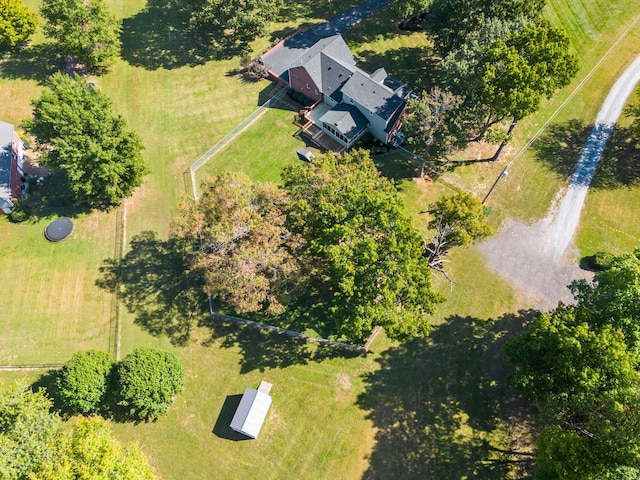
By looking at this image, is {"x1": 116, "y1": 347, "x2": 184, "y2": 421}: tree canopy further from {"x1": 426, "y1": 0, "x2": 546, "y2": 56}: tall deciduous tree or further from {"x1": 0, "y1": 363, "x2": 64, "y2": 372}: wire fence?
{"x1": 426, "y1": 0, "x2": 546, "y2": 56}: tall deciduous tree

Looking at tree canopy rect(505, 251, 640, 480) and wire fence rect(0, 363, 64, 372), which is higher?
tree canopy rect(505, 251, 640, 480)

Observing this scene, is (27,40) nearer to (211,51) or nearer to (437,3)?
(211,51)

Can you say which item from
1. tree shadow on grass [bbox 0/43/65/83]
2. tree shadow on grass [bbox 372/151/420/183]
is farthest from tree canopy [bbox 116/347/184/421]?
tree shadow on grass [bbox 0/43/65/83]

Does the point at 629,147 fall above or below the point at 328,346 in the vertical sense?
above

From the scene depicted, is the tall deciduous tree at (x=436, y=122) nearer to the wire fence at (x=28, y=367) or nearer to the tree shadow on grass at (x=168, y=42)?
the tree shadow on grass at (x=168, y=42)

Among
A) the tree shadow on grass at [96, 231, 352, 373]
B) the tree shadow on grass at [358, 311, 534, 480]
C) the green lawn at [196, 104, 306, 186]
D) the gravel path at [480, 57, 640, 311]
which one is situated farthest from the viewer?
the green lawn at [196, 104, 306, 186]

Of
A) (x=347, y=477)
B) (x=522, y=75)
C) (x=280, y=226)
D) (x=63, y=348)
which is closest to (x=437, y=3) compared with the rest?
(x=522, y=75)

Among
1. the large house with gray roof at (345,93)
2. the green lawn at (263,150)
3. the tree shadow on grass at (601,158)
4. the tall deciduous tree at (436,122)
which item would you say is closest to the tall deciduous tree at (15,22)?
the green lawn at (263,150)
